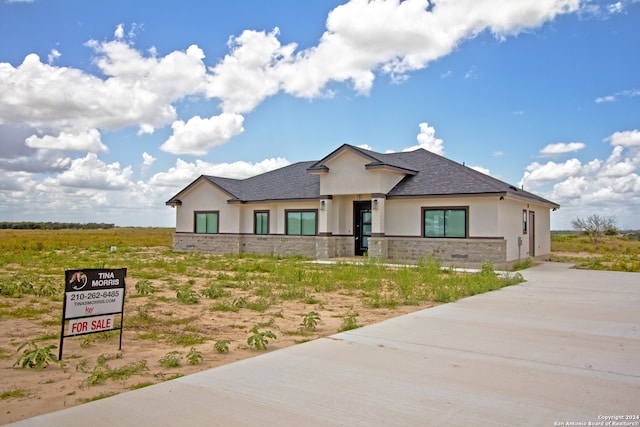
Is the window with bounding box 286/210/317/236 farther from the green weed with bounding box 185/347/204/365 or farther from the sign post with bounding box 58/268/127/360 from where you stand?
the green weed with bounding box 185/347/204/365

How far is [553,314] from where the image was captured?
9.38 meters

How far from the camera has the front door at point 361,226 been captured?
23453 mm

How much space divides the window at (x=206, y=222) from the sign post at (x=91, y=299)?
21.9 meters

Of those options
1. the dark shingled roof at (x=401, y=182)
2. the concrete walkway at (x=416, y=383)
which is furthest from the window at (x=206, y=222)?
the concrete walkway at (x=416, y=383)

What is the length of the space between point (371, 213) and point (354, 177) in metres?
1.82

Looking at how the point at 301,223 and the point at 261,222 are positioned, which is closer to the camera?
the point at 301,223

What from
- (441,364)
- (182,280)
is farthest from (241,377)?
(182,280)

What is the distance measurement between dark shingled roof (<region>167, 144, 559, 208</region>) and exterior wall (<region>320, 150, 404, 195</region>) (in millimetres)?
277

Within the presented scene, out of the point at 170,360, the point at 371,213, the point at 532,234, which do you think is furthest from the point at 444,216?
the point at 170,360

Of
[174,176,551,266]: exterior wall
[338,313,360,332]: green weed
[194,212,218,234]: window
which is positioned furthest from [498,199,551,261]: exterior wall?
[194,212,218,234]: window

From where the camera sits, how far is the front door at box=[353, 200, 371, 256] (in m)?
23.5

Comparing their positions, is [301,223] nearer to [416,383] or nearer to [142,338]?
[142,338]

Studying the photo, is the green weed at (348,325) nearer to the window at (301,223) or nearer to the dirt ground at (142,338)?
the dirt ground at (142,338)

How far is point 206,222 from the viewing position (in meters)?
29.2
